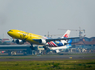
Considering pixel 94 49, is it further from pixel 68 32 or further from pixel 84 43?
pixel 68 32

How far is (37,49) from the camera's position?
A: 393 feet

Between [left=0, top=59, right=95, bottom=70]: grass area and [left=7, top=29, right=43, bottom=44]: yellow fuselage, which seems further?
[left=7, top=29, right=43, bottom=44]: yellow fuselage

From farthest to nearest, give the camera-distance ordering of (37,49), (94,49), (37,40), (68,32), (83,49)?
1. (83,49)
2. (94,49)
3. (37,49)
4. (68,32)
5. (37,40)

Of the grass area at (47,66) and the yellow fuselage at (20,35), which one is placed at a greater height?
the yellow fuselage at (20,35)

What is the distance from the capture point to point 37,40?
76375 millimetres

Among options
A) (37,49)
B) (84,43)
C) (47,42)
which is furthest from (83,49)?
(47,42)

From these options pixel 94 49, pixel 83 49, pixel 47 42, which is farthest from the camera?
pixel 83 49

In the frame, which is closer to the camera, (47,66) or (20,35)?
(47,66)

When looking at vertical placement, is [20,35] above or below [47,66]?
above

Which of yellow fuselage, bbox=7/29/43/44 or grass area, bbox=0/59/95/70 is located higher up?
yellow fuselage, bbox=7/29/43/44

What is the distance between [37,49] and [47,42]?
38.5 m

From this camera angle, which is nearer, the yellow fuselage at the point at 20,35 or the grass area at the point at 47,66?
the grass area at the point at 47,66

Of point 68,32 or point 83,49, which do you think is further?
point 83,49

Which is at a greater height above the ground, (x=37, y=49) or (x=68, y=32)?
(x=68, y=32)
